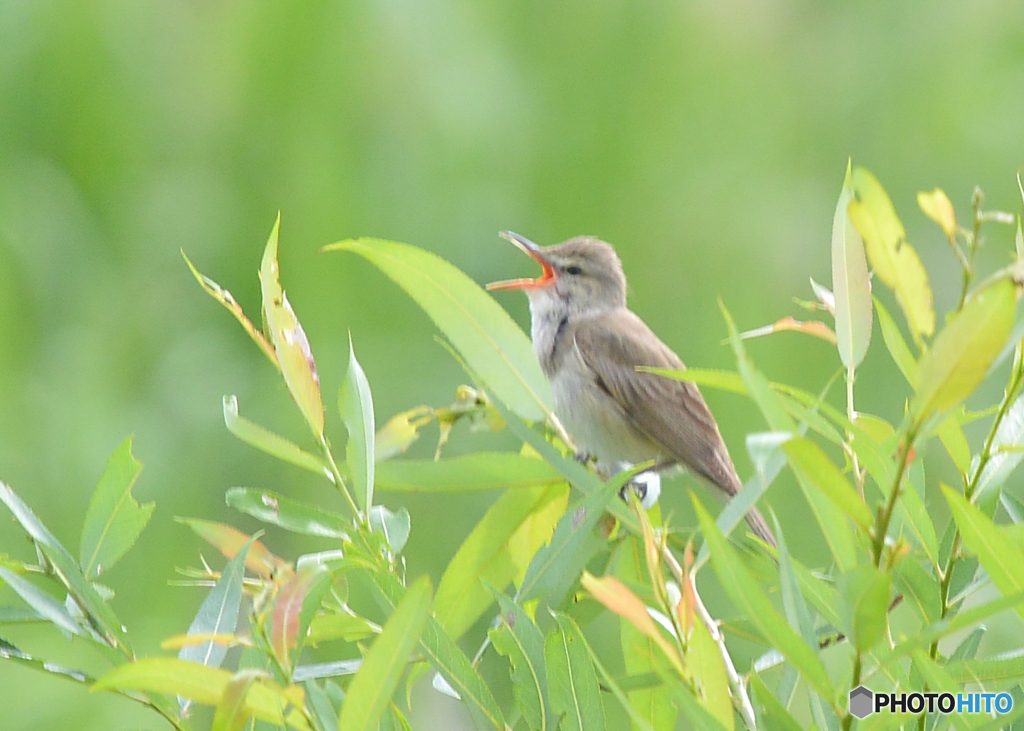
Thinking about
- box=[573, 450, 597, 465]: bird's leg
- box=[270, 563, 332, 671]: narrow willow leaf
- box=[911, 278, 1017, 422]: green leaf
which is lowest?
box=[573, 450, 597, 465]: bird's leg

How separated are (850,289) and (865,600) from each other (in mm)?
345

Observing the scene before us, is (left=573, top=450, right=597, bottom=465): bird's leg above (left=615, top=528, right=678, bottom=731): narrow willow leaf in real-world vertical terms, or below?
below

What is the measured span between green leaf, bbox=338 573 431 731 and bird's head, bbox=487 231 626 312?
5.74 feet

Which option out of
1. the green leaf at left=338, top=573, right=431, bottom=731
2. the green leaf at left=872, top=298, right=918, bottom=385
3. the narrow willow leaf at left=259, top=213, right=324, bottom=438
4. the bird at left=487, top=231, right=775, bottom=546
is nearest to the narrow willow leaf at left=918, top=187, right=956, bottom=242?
the green leaf at left=872, top=298, right=918, bottom=385

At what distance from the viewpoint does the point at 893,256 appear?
→ 611 millimetres

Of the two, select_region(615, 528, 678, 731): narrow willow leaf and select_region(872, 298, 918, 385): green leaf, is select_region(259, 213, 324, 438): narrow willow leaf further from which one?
select_region(872, 298, 918, 385): green leaf

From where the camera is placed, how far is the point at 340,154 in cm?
373

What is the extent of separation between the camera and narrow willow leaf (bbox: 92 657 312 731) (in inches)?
25.5

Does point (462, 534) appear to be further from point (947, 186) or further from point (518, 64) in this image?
point (947, 186)

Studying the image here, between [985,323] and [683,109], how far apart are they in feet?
11.8

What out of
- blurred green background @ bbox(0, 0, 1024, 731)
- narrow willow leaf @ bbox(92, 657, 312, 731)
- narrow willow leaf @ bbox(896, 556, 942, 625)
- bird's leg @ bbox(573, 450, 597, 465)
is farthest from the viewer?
blurred green background @ bbox(0, 0, 1024, 731)

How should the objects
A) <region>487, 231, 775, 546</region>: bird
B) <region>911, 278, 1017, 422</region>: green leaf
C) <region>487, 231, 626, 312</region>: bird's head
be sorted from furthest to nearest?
<region>487, 231, 626, 312</region>: bird's head → <region>487, 231, 775, 546</region>: bird → <region>911, 278, 1017, 422</region>: green leaf

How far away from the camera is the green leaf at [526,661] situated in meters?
0.83

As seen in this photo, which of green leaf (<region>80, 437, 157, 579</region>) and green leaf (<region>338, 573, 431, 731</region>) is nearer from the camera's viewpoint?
green leaf (<region>338, 573, 431, 731</region>)
